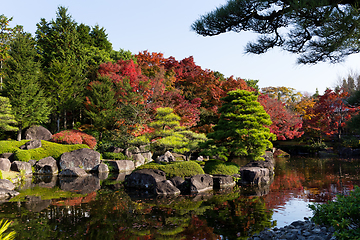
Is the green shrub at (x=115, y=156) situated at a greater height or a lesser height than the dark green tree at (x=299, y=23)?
lesser

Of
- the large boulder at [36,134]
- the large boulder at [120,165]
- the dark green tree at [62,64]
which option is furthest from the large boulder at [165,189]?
the dark green tree at [62,64]

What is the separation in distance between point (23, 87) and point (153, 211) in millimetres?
15090

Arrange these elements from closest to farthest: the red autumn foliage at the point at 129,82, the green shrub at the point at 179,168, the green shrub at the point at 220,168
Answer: the green shrub at the point at 179,168 < the green shrub at the point at 220,168 < the red autumn foliage at the point at 129,82

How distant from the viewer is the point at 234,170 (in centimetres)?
1204

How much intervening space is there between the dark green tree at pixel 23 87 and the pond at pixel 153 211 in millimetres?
8299

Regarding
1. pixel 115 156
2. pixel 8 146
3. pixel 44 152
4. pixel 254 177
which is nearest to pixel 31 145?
pixel 44 152

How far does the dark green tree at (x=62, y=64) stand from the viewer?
20.2 m

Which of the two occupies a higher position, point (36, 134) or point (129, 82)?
point (129, 82)

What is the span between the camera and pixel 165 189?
9.45 meters

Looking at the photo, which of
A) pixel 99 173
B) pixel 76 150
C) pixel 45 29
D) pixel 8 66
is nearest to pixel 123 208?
pixel 99 173

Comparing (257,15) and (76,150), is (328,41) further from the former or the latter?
(76,150)

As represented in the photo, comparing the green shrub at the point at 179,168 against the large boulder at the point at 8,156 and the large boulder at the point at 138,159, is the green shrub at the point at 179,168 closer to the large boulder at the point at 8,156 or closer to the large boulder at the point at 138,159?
the large boulder at the point at 138,159

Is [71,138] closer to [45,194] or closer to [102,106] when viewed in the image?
[102,106]

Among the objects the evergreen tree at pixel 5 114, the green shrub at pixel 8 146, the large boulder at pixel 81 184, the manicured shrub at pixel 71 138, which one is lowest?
the large boulder at pixel 81 184
